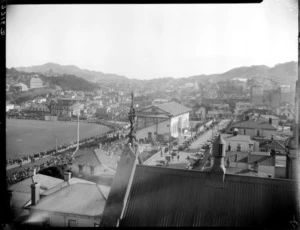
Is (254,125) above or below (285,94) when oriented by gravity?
below

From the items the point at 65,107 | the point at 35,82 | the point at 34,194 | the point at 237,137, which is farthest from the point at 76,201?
the point at 237,137

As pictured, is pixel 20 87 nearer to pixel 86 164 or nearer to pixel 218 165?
pixel 86 164

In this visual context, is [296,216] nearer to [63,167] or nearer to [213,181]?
[213,181]

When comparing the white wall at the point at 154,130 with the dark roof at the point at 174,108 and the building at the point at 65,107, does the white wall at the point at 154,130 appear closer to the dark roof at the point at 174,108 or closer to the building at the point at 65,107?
the dark roof at the point at 174,108

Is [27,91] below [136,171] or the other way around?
the other way around

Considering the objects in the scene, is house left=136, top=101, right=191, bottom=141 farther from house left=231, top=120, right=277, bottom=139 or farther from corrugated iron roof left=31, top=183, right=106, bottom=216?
corrugated iron roof left=31, top=183, right=106, bottom=216

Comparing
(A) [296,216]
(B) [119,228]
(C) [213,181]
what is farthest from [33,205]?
(A) [296,216]
